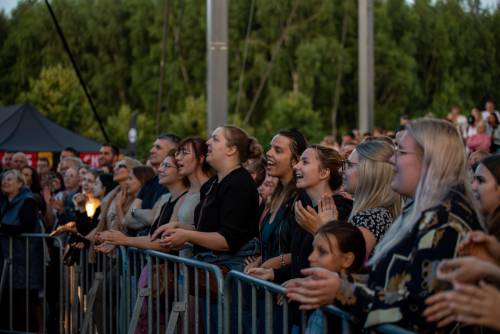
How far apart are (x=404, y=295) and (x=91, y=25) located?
67.8 metres

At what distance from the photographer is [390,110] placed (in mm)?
65375

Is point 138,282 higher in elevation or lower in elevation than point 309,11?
lower

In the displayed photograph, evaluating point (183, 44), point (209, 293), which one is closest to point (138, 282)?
point (209, 293)

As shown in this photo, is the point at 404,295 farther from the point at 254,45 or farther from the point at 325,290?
the point at 254,45

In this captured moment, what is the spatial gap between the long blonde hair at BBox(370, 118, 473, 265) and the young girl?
2.02 feet

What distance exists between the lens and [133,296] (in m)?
8.51

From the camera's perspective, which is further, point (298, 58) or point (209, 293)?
point (298, 58)

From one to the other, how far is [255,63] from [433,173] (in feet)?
197

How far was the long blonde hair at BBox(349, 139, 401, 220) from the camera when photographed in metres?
6.07

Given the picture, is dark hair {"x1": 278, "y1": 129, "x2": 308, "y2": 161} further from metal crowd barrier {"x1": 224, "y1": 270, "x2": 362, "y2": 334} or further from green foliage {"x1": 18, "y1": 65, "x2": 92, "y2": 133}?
green foliage {"x1": 18, "y1": 65, "x2": 92, "y2": 133}

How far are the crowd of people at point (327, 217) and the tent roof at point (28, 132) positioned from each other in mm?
9072

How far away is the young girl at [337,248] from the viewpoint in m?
5.25

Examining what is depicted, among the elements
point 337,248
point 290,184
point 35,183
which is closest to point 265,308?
point 337,248

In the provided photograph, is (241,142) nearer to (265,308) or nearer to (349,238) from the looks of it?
(265,308)
